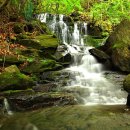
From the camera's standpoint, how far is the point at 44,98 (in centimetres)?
977

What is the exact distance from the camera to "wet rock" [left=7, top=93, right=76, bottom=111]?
376 inches

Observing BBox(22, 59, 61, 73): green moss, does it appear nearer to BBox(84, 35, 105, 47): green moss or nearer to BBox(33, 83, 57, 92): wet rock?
BBox(33, 83, 57, 92): wet rock

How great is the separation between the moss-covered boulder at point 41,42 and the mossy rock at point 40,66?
1.21 metres

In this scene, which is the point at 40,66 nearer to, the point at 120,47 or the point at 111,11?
the point at 120,47

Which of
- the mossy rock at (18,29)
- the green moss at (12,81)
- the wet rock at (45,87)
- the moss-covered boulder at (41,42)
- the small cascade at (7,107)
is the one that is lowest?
the small cascade at (7,107)

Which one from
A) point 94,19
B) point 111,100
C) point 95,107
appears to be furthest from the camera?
point 94,19

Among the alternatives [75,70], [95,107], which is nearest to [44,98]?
[95,107]

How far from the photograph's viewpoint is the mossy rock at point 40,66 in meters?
13.3

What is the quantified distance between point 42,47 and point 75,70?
217 cm

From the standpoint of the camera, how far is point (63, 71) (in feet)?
47.1

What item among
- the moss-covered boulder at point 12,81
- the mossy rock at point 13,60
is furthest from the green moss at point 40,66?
the moss-covered boulder at point 12,81

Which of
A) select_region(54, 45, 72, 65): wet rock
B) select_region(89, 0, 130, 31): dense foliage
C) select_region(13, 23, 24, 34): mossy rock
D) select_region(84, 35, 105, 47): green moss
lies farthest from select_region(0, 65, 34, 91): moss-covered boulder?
select_region(89, 0, 130, 31): dense foliage

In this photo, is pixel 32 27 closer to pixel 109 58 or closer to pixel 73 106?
pixel 109 58

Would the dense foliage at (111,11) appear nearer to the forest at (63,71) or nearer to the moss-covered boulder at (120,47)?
the forest at (63,71)
